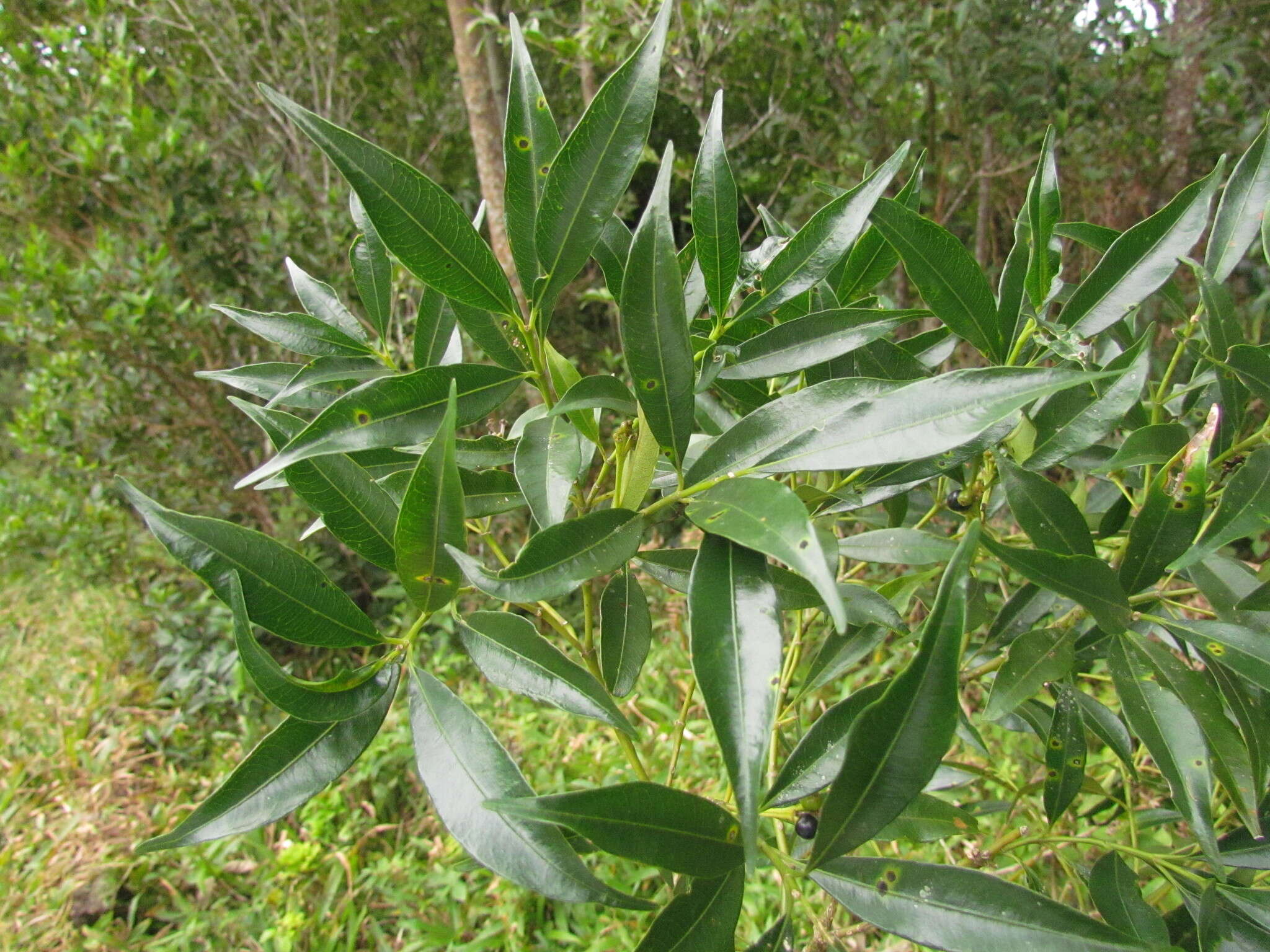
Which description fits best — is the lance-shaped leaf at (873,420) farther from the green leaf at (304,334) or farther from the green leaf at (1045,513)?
the green leaf at (304,334)

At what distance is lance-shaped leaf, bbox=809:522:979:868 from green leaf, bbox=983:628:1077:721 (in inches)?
5.9

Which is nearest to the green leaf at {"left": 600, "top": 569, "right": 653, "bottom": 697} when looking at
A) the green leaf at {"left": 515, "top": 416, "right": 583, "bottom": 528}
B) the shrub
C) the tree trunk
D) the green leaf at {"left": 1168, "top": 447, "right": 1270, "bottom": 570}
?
the shrub

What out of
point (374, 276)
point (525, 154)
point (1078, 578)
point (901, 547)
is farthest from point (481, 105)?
point (1078, 578)

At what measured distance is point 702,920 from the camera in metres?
0.35

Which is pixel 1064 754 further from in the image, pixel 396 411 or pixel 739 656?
pixel 396 411

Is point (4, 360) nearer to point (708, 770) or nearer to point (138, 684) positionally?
point (138, 684)

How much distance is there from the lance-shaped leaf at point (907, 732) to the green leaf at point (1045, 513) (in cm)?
13

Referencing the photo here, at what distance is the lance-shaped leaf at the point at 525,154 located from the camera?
15.7 inches

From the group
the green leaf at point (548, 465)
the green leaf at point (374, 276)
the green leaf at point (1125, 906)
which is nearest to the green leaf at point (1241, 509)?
the green leaf at point (1125, 906)

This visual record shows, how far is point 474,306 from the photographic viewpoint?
410mm

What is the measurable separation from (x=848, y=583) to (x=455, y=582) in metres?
0.27

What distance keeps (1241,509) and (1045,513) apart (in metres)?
0.10

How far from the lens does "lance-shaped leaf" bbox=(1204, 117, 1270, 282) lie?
1.58 ft

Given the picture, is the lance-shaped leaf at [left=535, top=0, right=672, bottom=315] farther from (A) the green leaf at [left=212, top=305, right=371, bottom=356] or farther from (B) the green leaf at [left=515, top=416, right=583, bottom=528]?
(A) the green leaf at [left=212, top=305, right=371, bottom=356]
